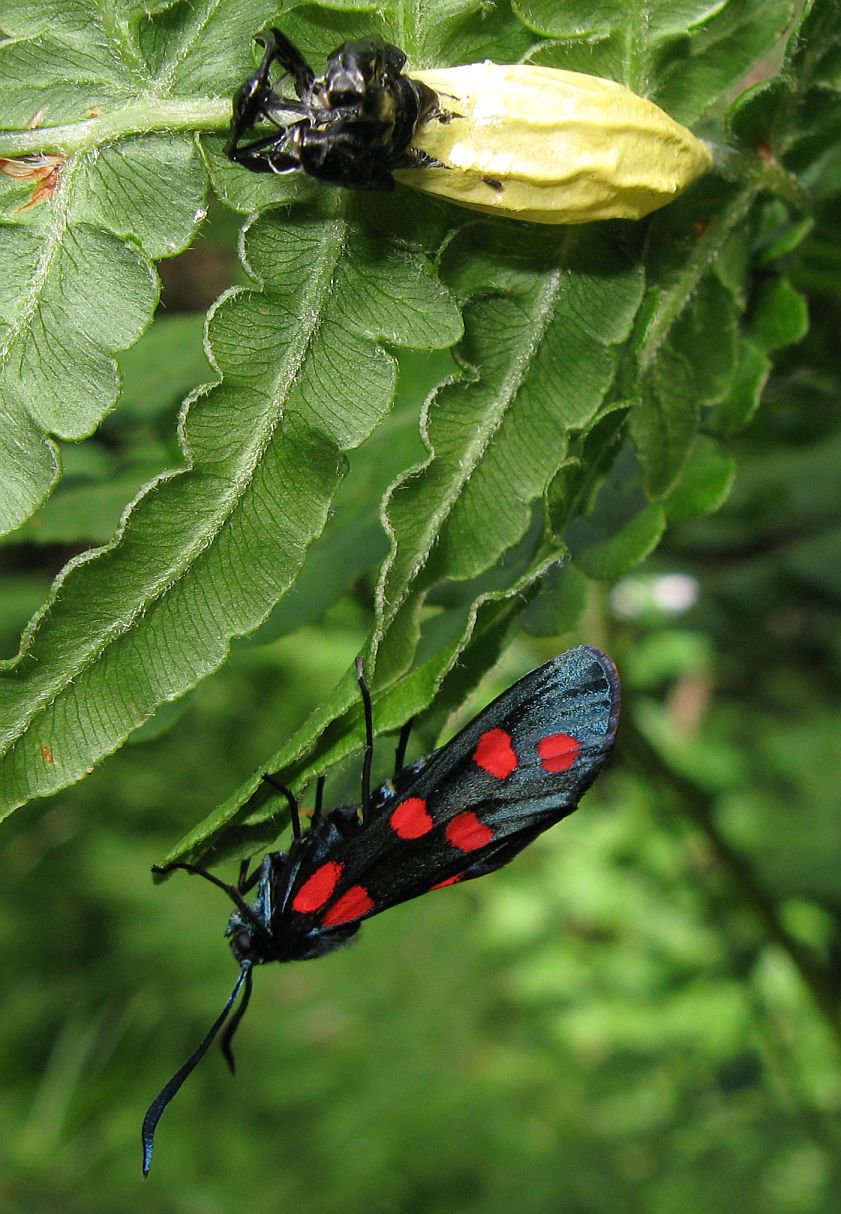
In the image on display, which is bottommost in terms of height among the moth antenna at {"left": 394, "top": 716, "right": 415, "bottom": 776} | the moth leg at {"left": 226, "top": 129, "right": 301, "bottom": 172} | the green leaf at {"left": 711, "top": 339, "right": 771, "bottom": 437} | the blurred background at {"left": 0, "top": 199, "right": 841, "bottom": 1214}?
the blurred background at {"left": 0, "top": 199, "right": 841, "bottom": 1214}

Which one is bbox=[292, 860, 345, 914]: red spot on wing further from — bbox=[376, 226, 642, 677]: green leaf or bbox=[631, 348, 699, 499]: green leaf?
bbox=[631, 348, 699, 499]: green leaf

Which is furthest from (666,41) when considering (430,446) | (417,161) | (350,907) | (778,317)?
(350,907)

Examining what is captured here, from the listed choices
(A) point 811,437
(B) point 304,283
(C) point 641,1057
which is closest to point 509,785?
(B) point 304,283

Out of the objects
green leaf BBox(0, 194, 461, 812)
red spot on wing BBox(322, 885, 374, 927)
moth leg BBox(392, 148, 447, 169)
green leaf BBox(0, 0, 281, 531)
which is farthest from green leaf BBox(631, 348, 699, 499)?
red spot on wing BBox(322, 885, 374, 927)

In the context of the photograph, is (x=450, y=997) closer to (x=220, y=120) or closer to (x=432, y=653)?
(x=432, y=653)

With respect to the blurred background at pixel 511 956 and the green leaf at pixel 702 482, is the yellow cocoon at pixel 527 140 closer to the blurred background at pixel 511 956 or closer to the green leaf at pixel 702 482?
the green leaf at pixel 702 482

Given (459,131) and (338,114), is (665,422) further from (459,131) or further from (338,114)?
(338,114)
